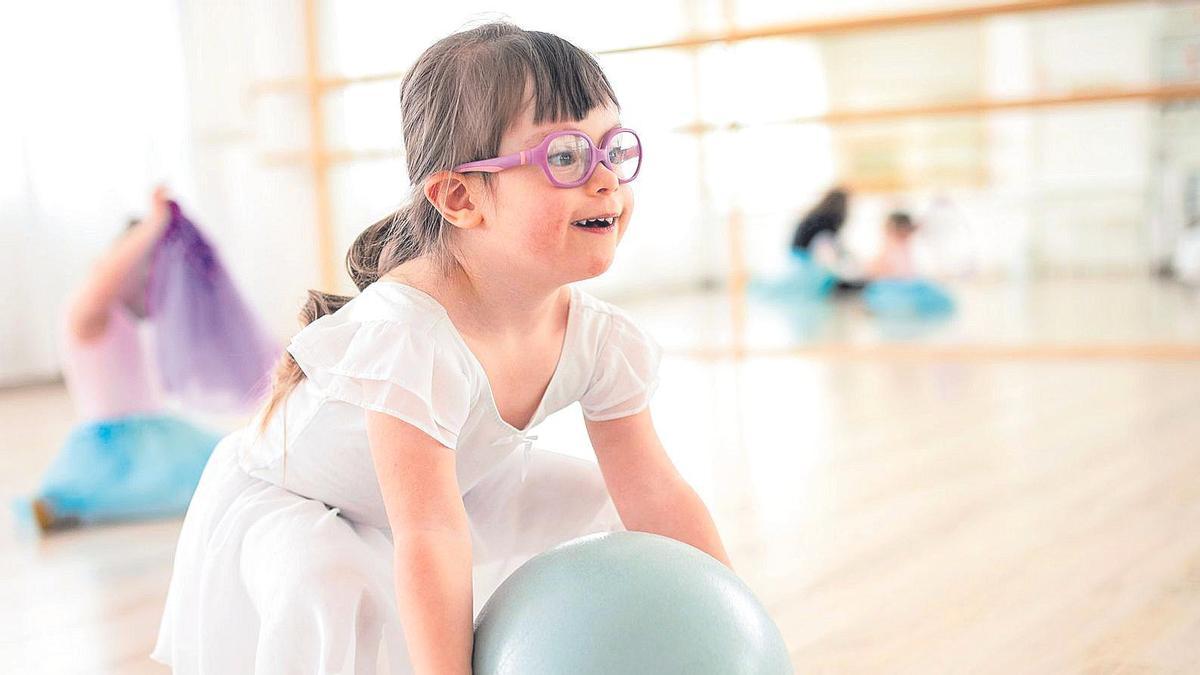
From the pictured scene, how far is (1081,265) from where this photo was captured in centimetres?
580

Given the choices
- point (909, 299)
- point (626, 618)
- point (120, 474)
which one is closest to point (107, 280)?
point (120, 474)

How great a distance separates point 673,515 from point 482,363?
240mm

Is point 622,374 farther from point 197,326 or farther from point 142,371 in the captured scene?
point 142,371

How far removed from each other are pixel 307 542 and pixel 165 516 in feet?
3.85

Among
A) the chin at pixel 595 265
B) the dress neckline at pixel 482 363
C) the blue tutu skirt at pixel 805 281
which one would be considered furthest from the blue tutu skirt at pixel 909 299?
the chin at pixel 595 265

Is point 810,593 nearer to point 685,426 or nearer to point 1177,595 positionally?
point 1177,595

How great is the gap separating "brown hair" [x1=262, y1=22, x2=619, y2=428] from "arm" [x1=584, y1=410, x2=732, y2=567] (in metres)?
0.23

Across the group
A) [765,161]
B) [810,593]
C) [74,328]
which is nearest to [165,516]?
[74,328]

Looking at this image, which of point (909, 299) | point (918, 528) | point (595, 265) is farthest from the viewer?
point (909, 299)

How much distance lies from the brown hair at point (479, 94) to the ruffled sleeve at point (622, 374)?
0.17m

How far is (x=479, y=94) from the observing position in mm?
979

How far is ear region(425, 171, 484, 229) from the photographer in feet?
3.30

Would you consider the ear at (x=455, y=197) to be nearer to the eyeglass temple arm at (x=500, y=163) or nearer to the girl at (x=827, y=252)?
the eyeglass temple arm at (x=500, y=163)

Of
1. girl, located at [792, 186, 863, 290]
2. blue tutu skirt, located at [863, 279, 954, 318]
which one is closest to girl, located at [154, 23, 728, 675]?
blue tutu skirt, located at [863, 279, 954, 318]
